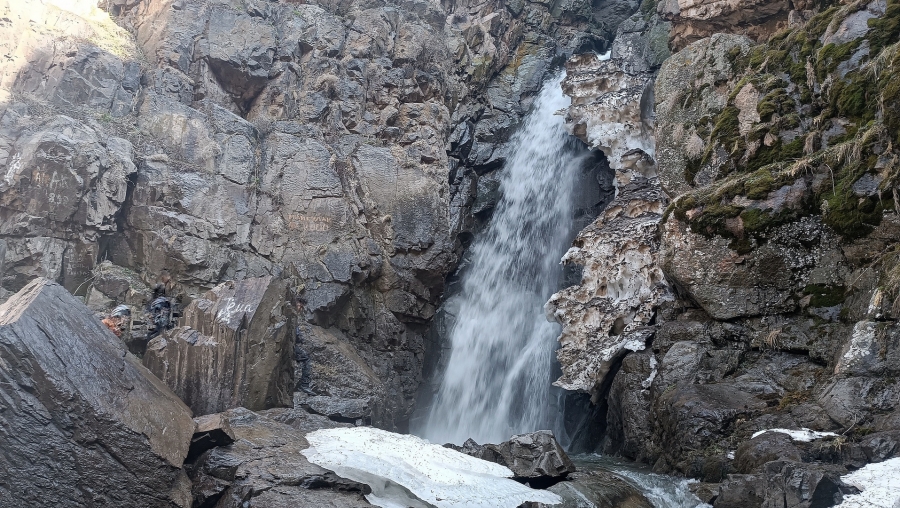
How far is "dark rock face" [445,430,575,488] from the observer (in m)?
10.4

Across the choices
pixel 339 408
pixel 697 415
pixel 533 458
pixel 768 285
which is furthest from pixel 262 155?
pixel 697 415

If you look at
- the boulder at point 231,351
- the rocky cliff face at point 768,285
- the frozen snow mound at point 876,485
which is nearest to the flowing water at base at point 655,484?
the rocky cliff face at point 768,285

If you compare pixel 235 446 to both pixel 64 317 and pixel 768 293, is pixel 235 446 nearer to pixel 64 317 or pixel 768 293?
pixel 64 317

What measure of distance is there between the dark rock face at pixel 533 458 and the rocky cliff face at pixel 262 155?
292 inches

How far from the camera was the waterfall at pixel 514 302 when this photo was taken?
1897 cm

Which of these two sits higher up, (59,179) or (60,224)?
(59,179)

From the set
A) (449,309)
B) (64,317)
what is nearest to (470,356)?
(449,309)

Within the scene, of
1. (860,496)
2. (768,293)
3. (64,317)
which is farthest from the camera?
(768,293)

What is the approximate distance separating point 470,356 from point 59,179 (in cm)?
1300

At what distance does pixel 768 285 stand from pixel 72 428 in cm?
1177

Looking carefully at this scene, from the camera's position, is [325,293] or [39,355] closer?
[39,355]

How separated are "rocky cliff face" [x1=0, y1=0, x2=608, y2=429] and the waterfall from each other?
1093 millimetres

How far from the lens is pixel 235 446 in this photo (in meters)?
9.54

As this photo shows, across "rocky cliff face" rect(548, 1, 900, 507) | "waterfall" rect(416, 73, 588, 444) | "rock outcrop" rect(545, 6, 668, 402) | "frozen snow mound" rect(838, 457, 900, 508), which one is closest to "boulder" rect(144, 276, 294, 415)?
"rock outcrop" rect(545, 6, 668, 402)
